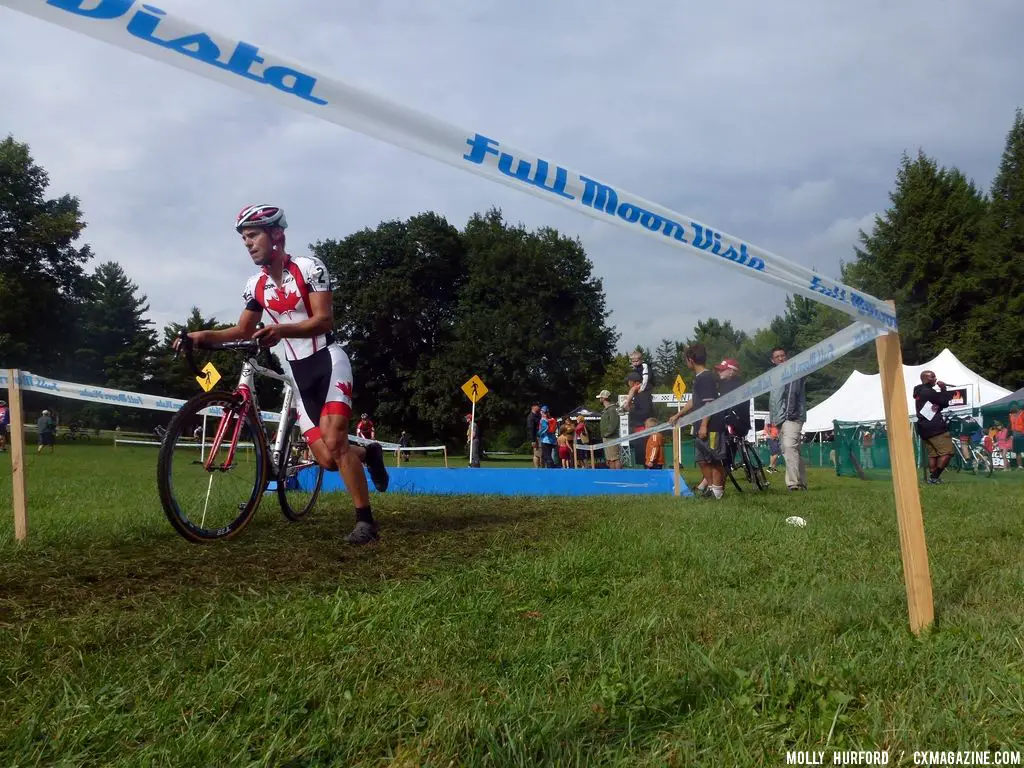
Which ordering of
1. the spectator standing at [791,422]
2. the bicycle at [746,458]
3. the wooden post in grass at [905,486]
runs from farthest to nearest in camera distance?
the spectator standing at [791,422]
the bicycle at [746,458]
the wooden post in grass at [905,486]

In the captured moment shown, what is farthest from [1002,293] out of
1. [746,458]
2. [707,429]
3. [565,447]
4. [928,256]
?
[707,429]

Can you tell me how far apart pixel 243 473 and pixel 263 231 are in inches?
60.6

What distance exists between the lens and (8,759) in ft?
A: 5.76

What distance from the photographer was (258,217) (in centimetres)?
473

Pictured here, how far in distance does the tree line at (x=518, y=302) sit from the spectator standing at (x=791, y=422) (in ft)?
110

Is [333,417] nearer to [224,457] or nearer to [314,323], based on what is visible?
[314,323]

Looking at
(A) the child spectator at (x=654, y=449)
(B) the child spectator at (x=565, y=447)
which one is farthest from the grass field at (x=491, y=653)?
(B) the child spectator at (x=565, y=447)

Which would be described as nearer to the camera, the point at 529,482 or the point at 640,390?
the point at 529,482

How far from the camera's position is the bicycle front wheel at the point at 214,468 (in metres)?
4.37

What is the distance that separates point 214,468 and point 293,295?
119 centimetres

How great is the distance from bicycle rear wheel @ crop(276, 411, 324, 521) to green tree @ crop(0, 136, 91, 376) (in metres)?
37.7

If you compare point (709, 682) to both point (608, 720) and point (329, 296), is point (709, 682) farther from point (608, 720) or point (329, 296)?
point (329, 296)

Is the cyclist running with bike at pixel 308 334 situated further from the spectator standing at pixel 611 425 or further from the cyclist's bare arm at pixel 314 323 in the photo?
the spectator standing at pixel 611 425

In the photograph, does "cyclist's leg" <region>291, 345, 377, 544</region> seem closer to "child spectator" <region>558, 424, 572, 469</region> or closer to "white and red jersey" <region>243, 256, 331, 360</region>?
"white and red jersey" <region>243, 256, 331, 360</region>
